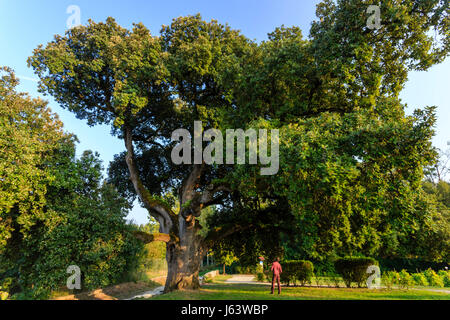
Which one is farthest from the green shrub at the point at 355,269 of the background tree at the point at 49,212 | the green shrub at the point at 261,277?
the background tree at the point at 49,212

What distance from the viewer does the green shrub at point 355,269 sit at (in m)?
17.5

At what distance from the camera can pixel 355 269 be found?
17.6 meters

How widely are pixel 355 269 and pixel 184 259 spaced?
41.7ft

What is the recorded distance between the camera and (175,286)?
13.9 meters

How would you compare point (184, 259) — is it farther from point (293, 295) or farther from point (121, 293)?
point (121, 293)

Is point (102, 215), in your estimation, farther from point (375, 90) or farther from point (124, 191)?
point (375, 90)

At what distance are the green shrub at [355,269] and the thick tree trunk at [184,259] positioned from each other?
11.1 meters

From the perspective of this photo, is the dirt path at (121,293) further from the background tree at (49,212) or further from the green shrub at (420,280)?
the green shrub at (420,280)

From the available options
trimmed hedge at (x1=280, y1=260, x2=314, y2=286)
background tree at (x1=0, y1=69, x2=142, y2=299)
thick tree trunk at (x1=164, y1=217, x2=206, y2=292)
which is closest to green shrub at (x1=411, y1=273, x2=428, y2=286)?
trimmed hedge at (x1=280, y1=260, x2=314, y2=286)

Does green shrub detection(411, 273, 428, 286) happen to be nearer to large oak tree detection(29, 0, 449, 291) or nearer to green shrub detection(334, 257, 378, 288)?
green shrub detection(334, 257, 378, 288)

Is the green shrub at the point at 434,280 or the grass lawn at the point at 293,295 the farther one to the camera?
the green shrub at the point at 434,280

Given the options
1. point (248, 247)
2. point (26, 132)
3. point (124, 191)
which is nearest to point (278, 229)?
point (248, 247)

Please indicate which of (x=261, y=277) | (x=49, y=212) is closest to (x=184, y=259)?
(x=49, y=212)

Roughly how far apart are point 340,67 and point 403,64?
12.8 feet
